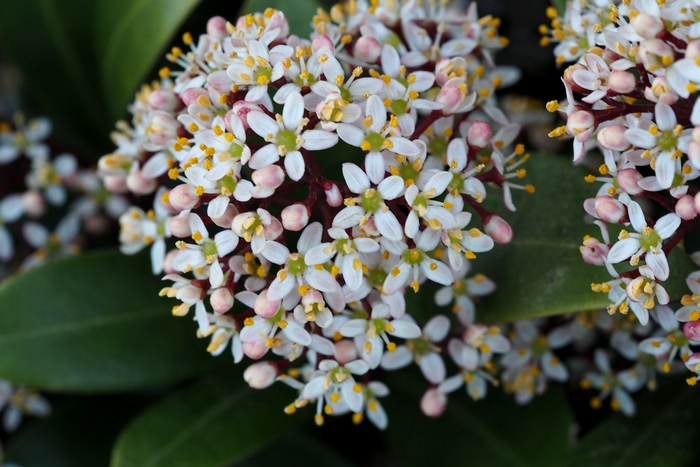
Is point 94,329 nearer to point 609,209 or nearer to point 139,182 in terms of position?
point 139,182

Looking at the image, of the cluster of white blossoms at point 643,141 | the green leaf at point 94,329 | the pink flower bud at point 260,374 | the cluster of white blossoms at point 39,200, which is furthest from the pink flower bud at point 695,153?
the cluster of white blossoms at point 39,200

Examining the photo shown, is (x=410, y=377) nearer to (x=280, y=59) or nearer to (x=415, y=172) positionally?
(x=415, y=172)

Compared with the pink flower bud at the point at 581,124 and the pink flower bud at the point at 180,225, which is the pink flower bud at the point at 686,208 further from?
the pink flower bud at the point at 180,225

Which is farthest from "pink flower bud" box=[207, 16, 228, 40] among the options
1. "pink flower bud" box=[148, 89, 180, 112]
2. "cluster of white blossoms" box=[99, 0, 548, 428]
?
"pink flower bud" box=[148, 89, 180, 112]

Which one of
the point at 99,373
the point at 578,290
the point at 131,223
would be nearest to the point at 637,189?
the point at 578,290

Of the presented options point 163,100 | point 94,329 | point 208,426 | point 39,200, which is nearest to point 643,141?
point 163,100

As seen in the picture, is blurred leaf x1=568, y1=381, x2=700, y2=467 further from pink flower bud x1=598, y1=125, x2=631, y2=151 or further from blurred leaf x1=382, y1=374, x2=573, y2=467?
pink flower bud x1=598, y1=125, x2=631, y2=151

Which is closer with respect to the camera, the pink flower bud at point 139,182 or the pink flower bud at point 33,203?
the pink flower bud at point 139,182
